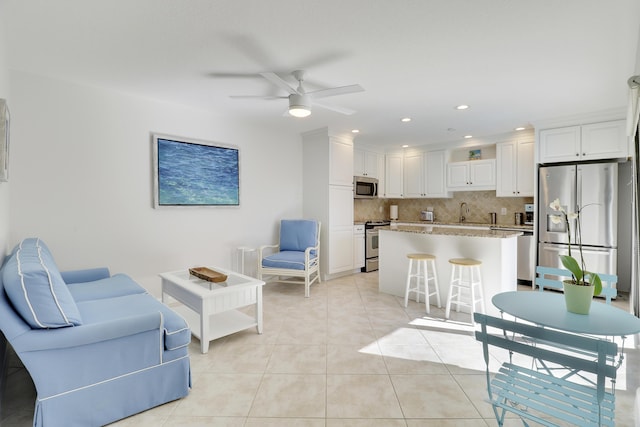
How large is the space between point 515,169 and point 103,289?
5.84 m

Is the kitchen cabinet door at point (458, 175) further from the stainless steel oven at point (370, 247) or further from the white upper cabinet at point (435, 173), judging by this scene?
the stainless steel oven at point (370, 247)

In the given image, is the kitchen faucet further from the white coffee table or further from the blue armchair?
the white coffee table

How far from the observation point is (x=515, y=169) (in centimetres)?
516

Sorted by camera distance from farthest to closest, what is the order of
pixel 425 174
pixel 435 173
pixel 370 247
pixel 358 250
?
1. pixel 425 174
2. pixel 435 173
3. pixel 370 247
4. pixel 358 250

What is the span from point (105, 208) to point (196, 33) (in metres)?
2.19

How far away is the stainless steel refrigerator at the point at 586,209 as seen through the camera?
13.0 ft

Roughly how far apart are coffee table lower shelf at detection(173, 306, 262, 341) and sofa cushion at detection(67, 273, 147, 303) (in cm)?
56

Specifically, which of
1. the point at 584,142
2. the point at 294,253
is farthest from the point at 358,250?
the point at 584,142

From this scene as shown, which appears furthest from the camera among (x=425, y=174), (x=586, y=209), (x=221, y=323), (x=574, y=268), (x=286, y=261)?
(x=425, y=174)

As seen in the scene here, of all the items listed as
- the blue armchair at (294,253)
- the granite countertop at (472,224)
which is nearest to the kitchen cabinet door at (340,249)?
the blue armchair at (294,253)

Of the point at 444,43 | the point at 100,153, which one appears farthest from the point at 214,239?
the point at 444,43

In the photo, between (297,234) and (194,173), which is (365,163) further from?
(194,173)

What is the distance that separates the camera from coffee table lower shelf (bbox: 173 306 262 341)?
9.08ft

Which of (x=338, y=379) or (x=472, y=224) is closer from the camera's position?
(x=338, y=379)
